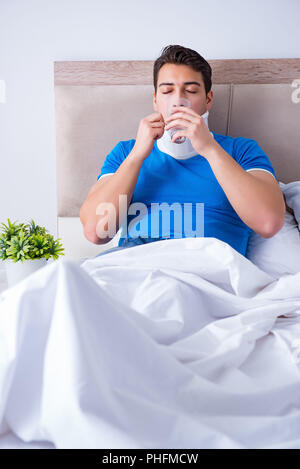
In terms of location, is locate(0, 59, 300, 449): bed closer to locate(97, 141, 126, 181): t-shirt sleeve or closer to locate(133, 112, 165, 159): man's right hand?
locate(133, 112, 165, 159): man's right hand

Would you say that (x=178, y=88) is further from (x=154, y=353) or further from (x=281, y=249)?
(x=154, y=353)

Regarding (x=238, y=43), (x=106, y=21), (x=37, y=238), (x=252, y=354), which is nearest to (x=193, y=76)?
(x=238, y=43)

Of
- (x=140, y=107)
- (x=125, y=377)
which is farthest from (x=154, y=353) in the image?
(x=140, y=107)

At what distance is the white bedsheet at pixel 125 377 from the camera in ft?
1.68

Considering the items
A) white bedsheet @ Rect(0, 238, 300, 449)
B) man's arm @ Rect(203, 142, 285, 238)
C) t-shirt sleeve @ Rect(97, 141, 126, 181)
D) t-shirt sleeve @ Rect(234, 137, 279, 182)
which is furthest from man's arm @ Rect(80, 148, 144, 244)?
white bedsheet @ Rect(0, 238, 300, 449)

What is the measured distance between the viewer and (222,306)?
0.87 metres

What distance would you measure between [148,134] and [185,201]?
0.25m

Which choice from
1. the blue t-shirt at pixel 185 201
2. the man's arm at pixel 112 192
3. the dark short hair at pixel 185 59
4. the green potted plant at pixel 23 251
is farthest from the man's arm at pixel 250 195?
the green potted plant at pixel 23 251

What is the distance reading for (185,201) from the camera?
1325mm

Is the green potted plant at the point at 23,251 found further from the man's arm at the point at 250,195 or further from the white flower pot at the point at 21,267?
the man's arm at the point at 250,195

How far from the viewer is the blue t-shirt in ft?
4.14

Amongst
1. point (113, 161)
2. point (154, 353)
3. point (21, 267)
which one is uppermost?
point (113, 161)

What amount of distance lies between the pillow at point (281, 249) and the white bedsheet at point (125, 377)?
1.61 feet
